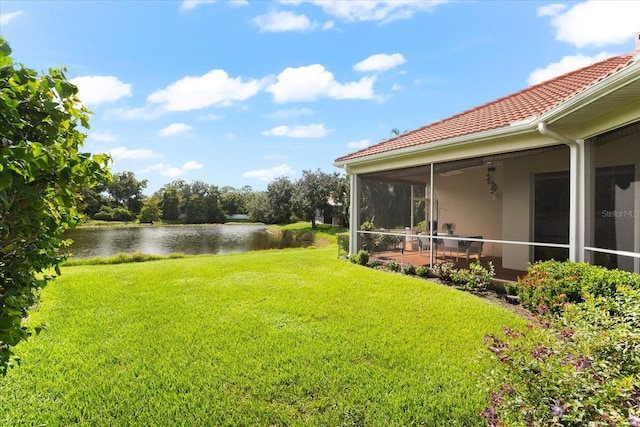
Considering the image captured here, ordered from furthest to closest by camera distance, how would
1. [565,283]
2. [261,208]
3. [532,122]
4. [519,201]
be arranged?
[261,208] < [519,201] < [532,122] < [565,283]

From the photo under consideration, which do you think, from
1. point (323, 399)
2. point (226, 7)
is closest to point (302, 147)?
point (226, 7)

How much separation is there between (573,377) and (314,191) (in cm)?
3460

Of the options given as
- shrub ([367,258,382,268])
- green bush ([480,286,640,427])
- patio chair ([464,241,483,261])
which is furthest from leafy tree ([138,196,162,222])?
green bush ([480,286,640,427])

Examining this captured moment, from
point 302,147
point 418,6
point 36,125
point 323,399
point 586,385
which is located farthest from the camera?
point 302,147

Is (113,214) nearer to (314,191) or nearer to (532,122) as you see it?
(314,191)

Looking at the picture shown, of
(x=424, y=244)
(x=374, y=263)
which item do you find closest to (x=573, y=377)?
(x=424, y=244)

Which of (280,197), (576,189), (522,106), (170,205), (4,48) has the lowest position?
(576,189)

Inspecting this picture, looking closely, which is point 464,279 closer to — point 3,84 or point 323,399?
point 323,399

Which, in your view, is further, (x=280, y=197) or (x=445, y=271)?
(x=280, y=197)

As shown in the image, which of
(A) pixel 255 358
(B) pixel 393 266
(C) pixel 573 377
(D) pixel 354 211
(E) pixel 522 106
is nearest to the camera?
(C) pixel 573 377

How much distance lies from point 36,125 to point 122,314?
185 inches

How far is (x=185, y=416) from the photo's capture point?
2859 mm

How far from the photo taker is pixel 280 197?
41469 mm

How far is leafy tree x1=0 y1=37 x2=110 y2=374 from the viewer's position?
142 cm
